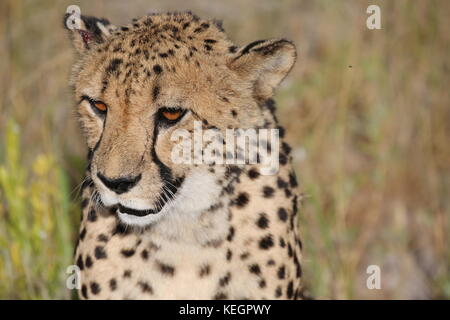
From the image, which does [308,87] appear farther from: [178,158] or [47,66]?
[178,158]

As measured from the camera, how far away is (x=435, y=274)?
4430 millimetres

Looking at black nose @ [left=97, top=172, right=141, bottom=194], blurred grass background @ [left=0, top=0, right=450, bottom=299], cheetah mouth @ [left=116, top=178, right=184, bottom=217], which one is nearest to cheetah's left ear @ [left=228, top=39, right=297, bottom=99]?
cheetah mouth @ [left=116, top=178, right=184, bottom=217]

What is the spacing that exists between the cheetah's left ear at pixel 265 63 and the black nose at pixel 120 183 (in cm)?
53

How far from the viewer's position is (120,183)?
A: 2461 mm

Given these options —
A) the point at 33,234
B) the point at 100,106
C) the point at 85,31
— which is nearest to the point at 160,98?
the point at 100,106

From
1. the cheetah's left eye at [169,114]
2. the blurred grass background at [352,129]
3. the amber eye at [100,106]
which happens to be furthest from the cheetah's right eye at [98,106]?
the blurred grass background at [352,129]

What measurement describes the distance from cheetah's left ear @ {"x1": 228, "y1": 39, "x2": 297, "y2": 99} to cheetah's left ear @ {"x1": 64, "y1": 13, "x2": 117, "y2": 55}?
1.55 feet

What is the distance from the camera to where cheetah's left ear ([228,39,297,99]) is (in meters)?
2.64

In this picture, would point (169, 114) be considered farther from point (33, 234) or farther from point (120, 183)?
point (33, 234)

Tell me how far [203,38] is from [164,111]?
34 cm
